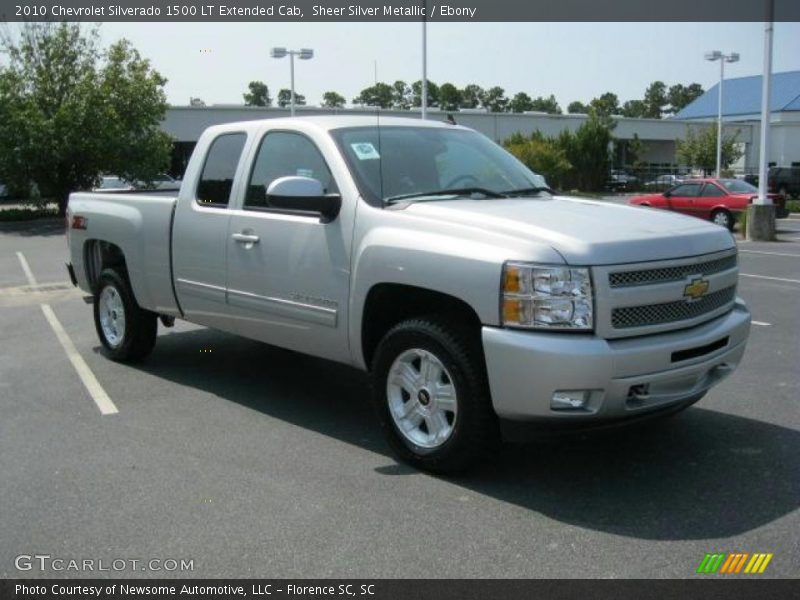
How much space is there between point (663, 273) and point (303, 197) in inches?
81.2

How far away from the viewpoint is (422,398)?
459cm

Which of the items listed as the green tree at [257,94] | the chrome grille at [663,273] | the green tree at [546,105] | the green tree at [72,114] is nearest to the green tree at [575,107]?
the green tree at [546,105]

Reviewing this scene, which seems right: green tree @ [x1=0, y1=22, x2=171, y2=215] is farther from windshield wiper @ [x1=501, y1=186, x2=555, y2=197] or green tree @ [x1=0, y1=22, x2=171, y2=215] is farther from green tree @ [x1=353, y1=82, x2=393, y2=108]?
windshield wiper @ [x1=501, y1=186, x2=555, y2=197]

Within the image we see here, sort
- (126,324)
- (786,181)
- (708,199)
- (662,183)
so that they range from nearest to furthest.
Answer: (126,324) < (708,199) < (786,181) < (662,183)

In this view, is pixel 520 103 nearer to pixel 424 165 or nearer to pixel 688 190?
pixel 688 190

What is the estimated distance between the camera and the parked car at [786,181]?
131 ft

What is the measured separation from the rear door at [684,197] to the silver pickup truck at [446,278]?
1906 centimetres

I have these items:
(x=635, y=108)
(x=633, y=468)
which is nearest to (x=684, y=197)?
(x=633, y=468)

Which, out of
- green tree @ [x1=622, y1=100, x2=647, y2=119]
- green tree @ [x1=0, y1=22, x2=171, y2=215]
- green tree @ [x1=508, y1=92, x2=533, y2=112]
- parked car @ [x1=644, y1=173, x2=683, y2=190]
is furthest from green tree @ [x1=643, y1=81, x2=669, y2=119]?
green tree @ [x1=0, y1=22, x2=171, y2=215]

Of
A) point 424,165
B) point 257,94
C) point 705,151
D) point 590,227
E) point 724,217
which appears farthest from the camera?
point 257,94

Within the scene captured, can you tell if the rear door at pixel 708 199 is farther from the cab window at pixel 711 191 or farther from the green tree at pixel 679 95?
the green tree at pixel 679 95

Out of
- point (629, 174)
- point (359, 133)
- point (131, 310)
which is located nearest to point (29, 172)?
point (131, 310)

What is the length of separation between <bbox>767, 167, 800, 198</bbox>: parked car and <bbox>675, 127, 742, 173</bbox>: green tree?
10149 mm
